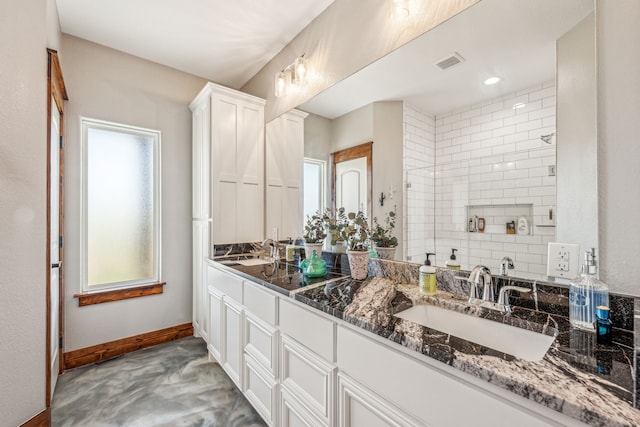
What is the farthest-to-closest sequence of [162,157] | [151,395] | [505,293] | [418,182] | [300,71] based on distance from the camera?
[162,157] < [300,71] < [151,395] < [418,182] < [505,293]

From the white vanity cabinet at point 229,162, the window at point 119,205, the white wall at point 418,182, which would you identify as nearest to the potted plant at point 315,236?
the white wall at point 418,182

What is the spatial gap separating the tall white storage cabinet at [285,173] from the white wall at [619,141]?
1.67 meters

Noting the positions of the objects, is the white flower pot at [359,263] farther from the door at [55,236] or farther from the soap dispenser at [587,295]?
the door at [55,236]

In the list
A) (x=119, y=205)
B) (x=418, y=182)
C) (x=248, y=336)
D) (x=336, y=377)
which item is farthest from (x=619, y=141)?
(x=119, y=205)

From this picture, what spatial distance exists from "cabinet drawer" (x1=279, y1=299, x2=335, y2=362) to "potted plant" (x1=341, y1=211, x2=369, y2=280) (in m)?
0.44

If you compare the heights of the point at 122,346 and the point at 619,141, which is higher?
the point at 619,141

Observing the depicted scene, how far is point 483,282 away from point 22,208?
6.39 feet

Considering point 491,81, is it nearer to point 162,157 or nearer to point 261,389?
point 261,389

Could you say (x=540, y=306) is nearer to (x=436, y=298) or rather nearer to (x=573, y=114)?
(x=436, y=298)

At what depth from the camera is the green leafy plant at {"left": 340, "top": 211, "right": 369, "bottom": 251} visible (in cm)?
163

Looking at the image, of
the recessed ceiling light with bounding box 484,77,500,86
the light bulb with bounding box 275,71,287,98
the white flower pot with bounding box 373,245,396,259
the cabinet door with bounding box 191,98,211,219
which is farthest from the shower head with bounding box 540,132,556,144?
the cabinet door with bounding box 191,98,211,219

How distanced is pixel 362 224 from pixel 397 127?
0.60 metres

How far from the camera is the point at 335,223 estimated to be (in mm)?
1866

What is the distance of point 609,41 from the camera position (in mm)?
875
